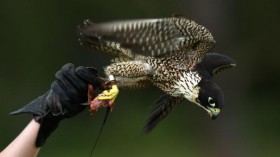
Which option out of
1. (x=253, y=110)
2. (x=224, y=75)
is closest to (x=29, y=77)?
(x=253, y=110)

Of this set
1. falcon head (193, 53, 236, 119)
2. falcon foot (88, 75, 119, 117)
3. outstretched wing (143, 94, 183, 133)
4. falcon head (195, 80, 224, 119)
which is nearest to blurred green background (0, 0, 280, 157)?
outstretched wing (143, 94, 183, 133)

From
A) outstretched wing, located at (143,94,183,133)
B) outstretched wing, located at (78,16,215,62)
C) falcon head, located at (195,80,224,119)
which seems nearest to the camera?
outstretched wing, located at (78,16,215,62)

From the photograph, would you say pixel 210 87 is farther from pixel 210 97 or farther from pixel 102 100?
pixel 102 100

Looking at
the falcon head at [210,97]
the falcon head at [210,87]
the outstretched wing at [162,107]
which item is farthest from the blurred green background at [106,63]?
the falcon head at [210,97]

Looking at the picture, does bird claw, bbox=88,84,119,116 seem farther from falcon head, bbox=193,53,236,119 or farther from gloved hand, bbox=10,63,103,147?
falcon head, bbox=193,53,236,119

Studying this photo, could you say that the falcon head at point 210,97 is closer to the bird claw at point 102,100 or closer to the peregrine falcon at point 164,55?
the peregrine falcon at point 164,55

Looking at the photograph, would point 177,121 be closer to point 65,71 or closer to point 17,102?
point 17,102
